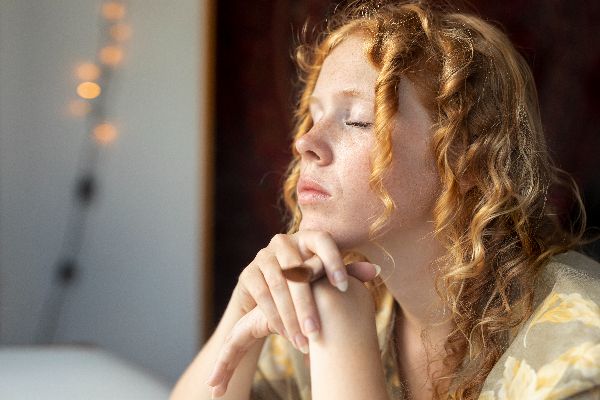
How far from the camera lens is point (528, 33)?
1370 millimetres

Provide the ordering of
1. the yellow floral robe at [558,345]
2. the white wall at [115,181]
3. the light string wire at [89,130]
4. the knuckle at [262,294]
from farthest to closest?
the light string wire at [89,130], the white wall at [115,181], the knuckle at [262,294], the yellow floral robe at [558,345]

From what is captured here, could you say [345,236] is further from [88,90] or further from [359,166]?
[88,90]

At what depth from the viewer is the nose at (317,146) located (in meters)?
0.53

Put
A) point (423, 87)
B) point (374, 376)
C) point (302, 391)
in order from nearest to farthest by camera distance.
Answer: point (374, 376) → point (423, 87) → point (302, 391)

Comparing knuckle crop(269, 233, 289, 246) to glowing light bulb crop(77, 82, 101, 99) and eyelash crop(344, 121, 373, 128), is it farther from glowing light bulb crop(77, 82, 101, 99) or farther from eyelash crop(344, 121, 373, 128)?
glowing light bulb crop(77, 82, 101, 99)

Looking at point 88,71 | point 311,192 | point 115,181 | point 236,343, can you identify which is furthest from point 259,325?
point 88,71

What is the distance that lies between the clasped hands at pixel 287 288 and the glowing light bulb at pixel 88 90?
2.94 ft

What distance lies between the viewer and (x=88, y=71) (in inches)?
49.2

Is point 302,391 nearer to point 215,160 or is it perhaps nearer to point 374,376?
point 374,376

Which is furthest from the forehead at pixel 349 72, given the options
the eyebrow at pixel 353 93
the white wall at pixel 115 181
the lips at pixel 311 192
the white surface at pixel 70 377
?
the white wall at pixel 115 181

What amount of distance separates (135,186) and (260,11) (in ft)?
1.95

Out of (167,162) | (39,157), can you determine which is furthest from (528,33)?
(39,157)

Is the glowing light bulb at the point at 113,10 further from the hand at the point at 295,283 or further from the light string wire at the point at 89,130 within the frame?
the hand at the point at 295,283

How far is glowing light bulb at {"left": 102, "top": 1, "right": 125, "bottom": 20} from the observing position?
49.1 inches
